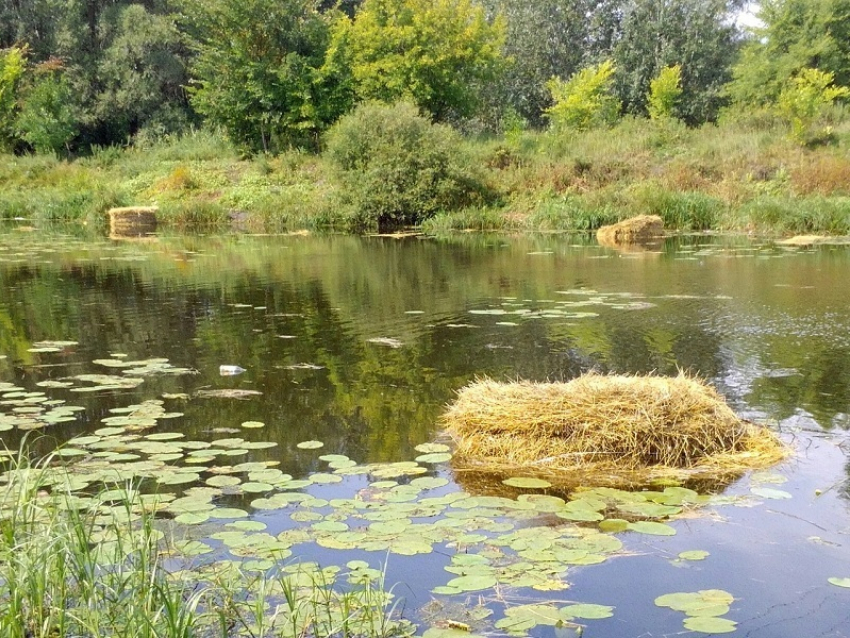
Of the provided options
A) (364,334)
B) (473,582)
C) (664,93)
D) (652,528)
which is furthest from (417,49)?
(473,582)

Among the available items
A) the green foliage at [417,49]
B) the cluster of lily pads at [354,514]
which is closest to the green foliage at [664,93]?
the green foliage at [417,49]

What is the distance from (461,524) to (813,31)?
1593 inches

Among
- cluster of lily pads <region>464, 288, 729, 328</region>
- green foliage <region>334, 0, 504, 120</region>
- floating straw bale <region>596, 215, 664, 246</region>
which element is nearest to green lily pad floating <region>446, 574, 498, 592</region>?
cluster of lily pads <region>464, 288, 729, 328</region>

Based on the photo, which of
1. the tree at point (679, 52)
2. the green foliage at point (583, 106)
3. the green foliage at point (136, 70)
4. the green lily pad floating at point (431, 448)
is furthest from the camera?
the tree at point (679, 52)

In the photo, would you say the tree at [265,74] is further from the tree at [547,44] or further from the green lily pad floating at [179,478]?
the green lily pad floating at [179,478]

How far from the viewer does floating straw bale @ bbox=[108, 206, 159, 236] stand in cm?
2761

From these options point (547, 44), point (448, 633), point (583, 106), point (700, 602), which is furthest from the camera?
point (547, 44)

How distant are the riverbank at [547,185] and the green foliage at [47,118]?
5.26ft

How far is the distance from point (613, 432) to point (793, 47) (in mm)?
38770

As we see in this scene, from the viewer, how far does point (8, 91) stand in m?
39.3

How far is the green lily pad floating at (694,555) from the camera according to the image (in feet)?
12.4

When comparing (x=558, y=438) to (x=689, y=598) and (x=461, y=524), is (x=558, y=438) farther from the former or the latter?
(x=689, y=598)

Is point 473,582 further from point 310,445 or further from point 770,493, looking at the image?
point 310,445

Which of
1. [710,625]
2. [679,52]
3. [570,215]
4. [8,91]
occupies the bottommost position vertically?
[710,625]
